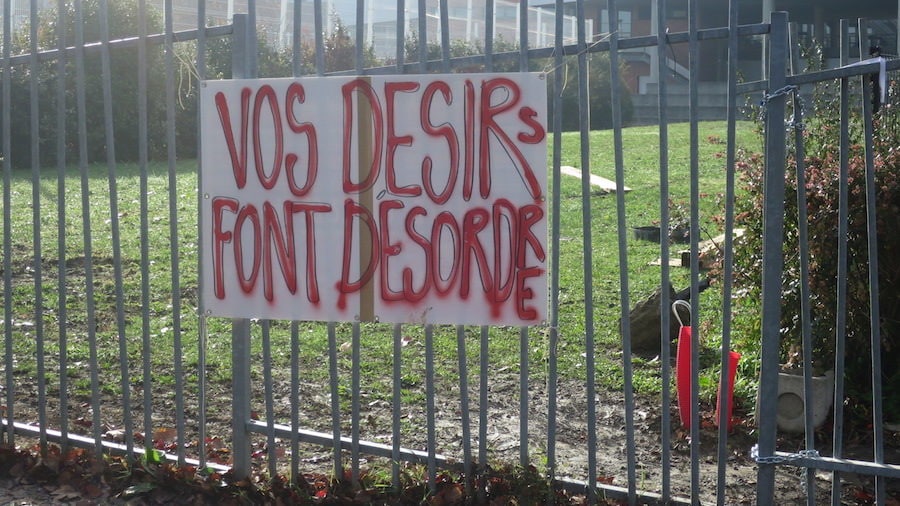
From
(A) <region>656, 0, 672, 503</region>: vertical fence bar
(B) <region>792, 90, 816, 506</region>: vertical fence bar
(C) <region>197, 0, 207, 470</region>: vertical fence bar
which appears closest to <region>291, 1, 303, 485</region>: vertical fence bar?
(C) <region>197, 0, 207, 470</region>: vertical fence bar

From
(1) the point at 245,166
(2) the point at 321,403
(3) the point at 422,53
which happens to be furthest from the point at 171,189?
(2) the point at 321,403

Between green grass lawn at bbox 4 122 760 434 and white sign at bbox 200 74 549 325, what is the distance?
0.35 metres

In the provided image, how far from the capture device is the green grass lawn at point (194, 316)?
6340 millimetres

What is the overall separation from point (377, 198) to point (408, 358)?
2961mm

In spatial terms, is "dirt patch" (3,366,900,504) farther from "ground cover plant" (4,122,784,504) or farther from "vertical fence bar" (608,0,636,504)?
"vertical fence bar" (608,0,636,504)

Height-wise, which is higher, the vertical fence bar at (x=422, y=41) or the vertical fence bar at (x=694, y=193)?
the vertical fence bar at (x=422, y=41)

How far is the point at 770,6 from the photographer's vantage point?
98.6ft

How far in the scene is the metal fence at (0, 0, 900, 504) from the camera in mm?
3762

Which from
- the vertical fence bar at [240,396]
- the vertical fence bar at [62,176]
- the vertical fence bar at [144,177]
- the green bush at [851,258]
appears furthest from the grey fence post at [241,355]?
the green bush at [851,258]

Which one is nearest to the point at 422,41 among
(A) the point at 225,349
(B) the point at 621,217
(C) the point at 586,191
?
(C) the point at 586,191

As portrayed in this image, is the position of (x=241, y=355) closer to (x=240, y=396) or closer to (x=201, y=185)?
(x=240, y=396)

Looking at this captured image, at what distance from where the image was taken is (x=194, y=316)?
8.08m

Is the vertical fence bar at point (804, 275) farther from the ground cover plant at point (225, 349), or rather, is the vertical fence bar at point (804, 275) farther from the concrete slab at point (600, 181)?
the concrete slab at point (600, 181)

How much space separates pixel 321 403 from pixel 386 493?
1.63 meters
